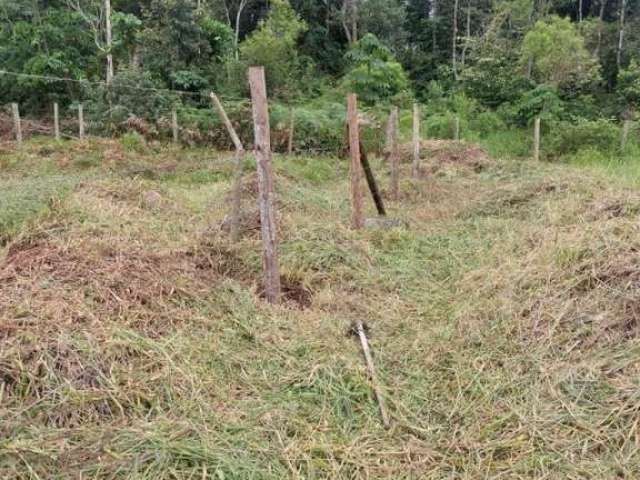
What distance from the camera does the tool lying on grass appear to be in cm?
249

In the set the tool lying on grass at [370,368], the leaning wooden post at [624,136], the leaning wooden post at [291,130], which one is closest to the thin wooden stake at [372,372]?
the tool lying on grass at [370,368]

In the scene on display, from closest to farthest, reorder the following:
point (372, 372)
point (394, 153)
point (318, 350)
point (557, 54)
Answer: point (372, 372) → point (318, 350) → point (394, 153) → point (557, 54)

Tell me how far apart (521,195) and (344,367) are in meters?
3.93

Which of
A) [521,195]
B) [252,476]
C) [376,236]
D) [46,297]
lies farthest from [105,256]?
[521,195]

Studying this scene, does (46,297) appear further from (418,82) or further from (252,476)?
(418,82)

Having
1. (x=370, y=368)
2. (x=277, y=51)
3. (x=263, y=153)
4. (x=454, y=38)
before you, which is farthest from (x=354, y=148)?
(x=454, y=38)

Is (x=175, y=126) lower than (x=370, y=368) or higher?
higher

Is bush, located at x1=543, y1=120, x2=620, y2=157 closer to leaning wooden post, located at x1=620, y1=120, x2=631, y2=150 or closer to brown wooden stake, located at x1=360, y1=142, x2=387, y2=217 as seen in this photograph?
leaning wooden post, located at x1=620, y1=120, x2=631, y2=150

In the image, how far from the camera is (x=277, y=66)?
51.5 feet

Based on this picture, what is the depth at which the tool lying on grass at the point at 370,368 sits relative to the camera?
8.18ft

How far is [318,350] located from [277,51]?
1418cm

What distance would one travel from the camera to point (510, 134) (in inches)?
509

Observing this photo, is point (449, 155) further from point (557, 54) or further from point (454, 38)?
point (454, 38)

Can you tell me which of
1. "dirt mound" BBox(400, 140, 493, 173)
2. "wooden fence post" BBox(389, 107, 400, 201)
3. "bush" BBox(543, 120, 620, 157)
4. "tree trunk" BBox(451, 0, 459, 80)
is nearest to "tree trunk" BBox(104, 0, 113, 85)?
"dirt mound" BBox(400, 140, 493, 173)
